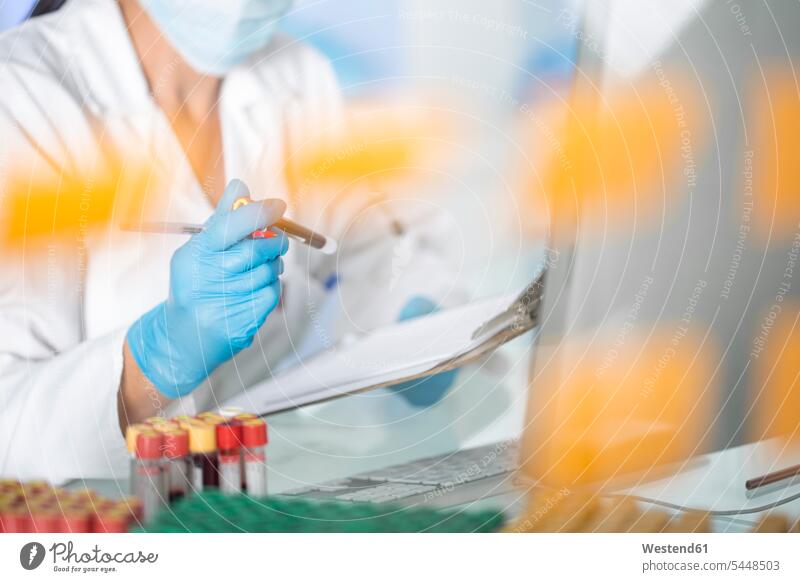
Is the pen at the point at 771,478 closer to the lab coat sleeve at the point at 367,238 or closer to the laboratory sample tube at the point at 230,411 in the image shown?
the lab coat sleeve at the point at 367,238

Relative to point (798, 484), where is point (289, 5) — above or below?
above

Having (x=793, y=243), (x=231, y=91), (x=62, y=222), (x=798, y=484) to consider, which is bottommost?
(x=798, y=484)

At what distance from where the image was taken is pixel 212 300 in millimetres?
990

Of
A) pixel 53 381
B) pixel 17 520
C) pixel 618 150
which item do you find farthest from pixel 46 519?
pixel 618 150

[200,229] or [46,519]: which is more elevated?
[200,229]

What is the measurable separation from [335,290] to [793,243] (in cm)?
48

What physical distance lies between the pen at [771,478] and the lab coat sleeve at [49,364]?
0.65 m

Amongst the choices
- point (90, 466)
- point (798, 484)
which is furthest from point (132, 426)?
point (798, 484)

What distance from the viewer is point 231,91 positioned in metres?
1.03

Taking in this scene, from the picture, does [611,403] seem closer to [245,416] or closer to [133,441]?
[245,416]

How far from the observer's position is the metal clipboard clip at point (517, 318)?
1024mm

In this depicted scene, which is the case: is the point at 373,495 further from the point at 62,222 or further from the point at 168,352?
the point at 62,222

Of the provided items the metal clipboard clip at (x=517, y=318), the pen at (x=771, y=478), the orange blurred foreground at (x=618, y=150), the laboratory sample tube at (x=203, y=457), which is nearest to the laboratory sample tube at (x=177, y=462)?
the laboratory sample tube at (x=203, y=457)

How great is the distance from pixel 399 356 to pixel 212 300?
20cm
